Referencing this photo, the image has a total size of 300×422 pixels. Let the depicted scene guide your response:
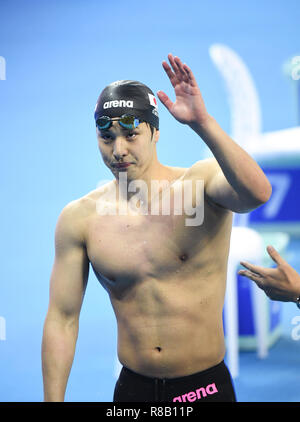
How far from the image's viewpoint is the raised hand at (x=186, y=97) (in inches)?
60.2

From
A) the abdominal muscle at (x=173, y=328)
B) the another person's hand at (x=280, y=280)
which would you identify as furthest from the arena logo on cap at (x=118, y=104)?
the another person's hand at (x=280, y=280)

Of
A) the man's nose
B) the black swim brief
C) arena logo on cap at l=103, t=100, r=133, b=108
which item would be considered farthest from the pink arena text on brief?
arena logo on cap at l=103, t=100, r=133, b=108

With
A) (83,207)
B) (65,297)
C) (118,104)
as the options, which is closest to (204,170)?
(118,104)

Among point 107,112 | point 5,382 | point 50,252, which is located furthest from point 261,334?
point 107,112

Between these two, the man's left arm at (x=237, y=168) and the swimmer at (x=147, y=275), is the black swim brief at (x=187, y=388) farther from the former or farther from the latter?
the man's left arm at (x=237, y=168)

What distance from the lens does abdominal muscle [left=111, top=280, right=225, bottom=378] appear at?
6.10 ft

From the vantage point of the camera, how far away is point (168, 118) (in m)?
5.31

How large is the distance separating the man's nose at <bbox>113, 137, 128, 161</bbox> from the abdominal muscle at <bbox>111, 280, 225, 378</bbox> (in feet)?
1.35

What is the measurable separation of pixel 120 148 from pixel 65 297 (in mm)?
535

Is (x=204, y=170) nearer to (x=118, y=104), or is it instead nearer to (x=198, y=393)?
(x=118, y=104)

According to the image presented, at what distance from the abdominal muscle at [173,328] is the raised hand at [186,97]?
57 cm

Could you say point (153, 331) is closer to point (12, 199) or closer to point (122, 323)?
point (122, 323)

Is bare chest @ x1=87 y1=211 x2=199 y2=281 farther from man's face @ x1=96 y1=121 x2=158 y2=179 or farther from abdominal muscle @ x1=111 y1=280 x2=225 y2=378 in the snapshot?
man's face @ x1=96 y1=121 x2=158 y2=179

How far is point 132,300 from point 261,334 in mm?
2678
